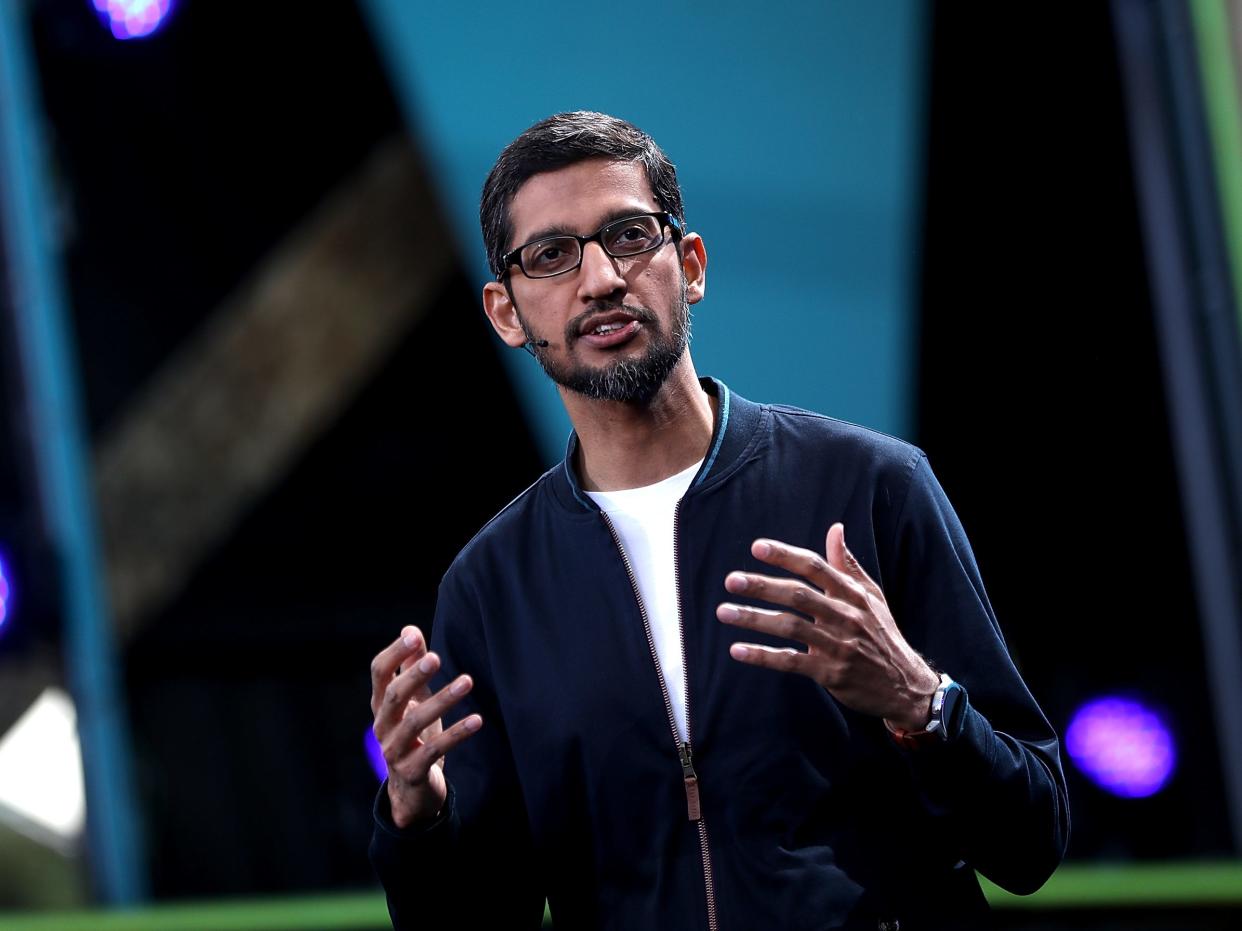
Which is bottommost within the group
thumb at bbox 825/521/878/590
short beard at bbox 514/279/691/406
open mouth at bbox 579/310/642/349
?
thumb at bbox 825/521/878/590

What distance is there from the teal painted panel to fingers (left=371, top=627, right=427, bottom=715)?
8.46ft

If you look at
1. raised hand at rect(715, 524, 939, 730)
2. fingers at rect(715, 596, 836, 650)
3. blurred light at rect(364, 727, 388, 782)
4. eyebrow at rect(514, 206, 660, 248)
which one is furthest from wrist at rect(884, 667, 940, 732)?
blurred light at rect(364, 727, 388, 782)

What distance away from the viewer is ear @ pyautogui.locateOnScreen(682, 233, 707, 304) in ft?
5.36

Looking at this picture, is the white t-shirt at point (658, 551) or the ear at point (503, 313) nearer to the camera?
the white t-shirt at point (658, 551)

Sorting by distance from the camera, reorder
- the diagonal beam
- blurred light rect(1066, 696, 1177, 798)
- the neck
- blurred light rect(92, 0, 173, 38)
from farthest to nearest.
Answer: the diagonal beam < blurred light rect(92, 0, 173, 38) < blurred light rect(1066, 696, 1177, 798) < the neck

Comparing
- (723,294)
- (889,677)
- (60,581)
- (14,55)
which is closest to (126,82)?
(14,55)

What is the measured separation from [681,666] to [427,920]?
385mm

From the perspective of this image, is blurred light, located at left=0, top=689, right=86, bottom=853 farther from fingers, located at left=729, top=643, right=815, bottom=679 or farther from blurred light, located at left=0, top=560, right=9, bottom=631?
fingers, located at left=729, top=643, right=815, bottom=679

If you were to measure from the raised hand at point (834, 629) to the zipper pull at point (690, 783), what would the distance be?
0.20 m

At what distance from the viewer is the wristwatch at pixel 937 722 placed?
52.1 inches

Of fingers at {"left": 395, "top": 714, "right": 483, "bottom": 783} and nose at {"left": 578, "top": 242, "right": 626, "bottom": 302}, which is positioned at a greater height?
nose at {"left": 578, "top": 242, "right": 626, "bottom": 302}

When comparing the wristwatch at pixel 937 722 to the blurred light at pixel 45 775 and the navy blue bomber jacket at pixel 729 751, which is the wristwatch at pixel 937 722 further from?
the blurred light at pixel 45 775

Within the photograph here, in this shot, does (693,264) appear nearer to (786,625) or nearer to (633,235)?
(633,235)

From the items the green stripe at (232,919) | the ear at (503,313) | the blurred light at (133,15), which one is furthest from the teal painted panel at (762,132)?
the ear at (503,313)
